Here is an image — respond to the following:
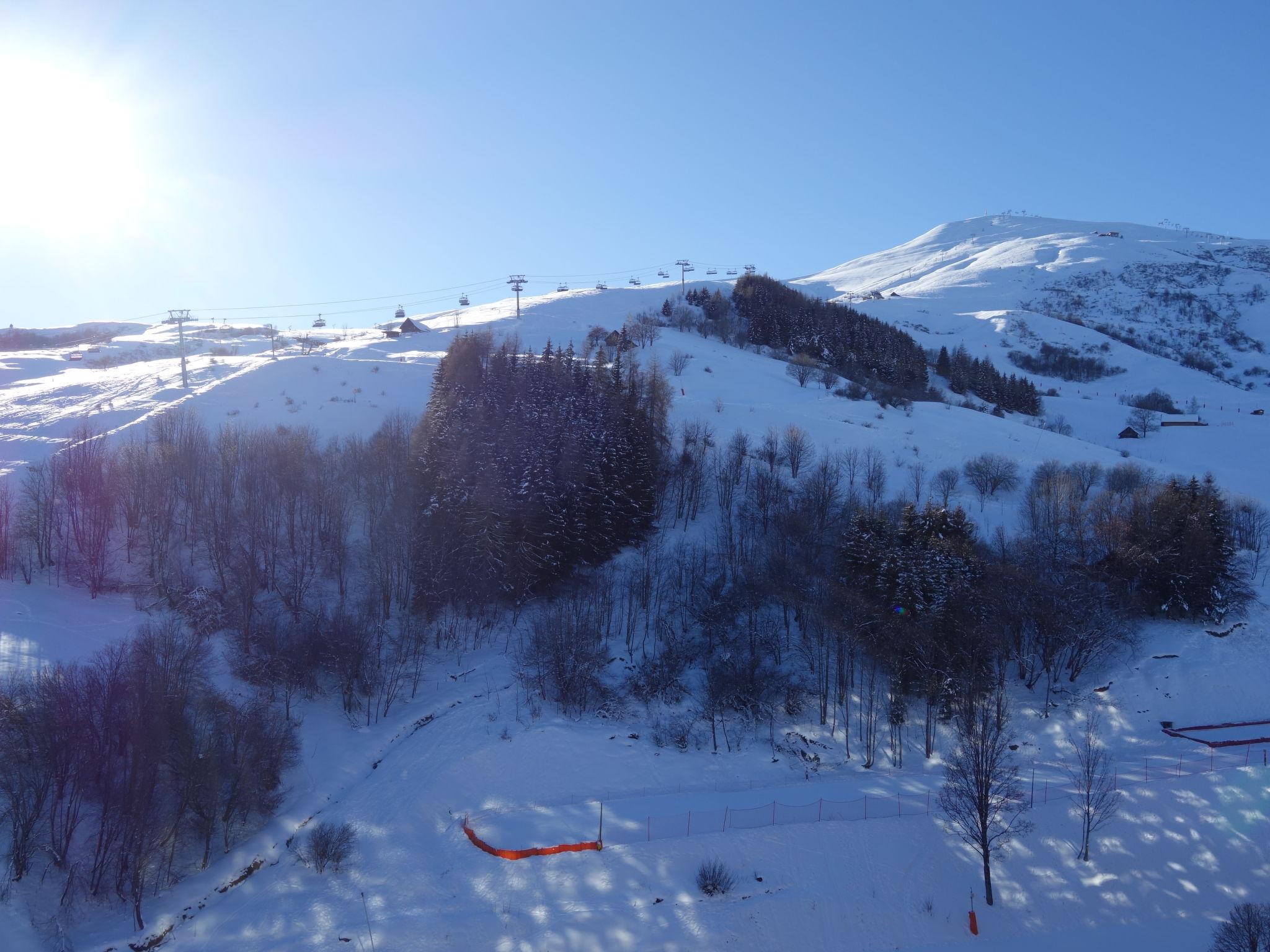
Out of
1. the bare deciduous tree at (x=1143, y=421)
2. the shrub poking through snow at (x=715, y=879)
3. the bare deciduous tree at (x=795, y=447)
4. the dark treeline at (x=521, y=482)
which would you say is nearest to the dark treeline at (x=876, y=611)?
the dark treeline at (x=521, y=482)

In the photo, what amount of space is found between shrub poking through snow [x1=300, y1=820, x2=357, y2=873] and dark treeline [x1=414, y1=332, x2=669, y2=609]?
15045 mm

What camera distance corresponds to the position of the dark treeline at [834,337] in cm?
8156

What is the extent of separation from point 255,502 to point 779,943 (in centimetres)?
3365

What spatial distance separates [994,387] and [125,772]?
8778 centimetres

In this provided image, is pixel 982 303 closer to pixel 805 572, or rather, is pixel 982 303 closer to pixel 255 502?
pixel 805 572

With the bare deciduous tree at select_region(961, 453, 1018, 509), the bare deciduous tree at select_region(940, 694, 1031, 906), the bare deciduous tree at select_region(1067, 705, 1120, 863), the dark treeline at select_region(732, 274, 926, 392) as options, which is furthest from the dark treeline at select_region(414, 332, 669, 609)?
the dark treeline at select_region(732, 274, 926, 392)

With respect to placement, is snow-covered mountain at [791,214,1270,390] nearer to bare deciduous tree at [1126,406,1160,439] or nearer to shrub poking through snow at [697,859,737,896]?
bare deciduous tree at [1126,406,1160,439]

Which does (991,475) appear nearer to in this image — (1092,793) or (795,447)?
(795,447)

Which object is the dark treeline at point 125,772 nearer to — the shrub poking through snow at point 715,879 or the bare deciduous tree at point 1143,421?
the shrub poking through snow at point 715,879

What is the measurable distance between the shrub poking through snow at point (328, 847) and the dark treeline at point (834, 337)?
220ft

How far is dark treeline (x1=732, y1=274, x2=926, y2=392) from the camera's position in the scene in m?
81.6

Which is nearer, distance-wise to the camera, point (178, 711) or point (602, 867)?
point (602, 867)

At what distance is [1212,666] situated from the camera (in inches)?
1278

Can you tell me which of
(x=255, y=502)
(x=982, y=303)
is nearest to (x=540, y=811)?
(x=255, y=502)
